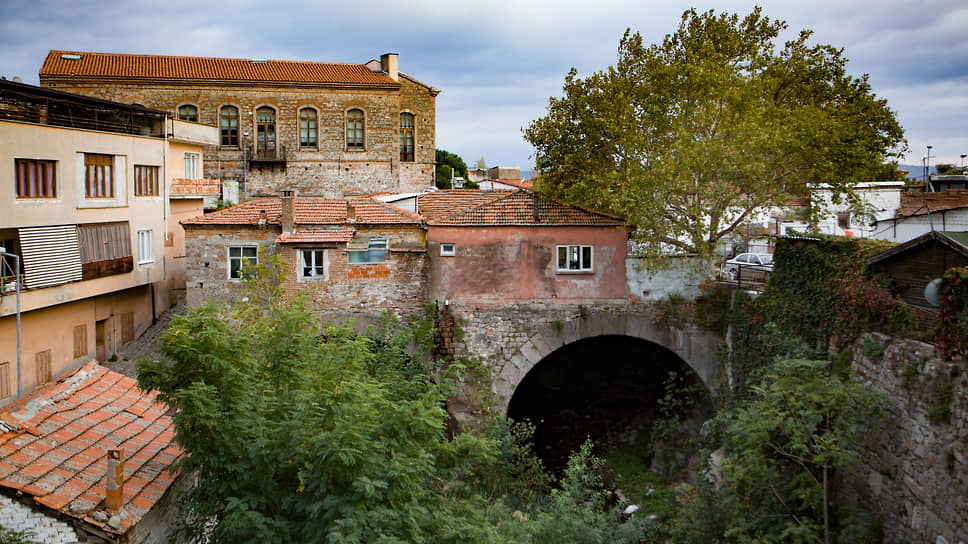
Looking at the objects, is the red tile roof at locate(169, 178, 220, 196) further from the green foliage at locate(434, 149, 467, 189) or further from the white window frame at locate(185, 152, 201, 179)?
the green foliage at locate(434, 149, 467, 189)

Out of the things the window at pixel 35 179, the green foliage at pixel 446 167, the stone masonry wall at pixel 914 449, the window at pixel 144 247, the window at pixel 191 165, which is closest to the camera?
the stone masonry wall at pixel 914 449

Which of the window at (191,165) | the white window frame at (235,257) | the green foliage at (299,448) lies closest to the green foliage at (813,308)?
the green foliage at (299,448)

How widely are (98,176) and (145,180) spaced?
2.30 m

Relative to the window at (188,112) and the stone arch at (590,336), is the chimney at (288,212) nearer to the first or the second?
the stone arch at (590,336)

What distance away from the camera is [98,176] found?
65.0 ft

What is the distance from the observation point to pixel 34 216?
17391mm

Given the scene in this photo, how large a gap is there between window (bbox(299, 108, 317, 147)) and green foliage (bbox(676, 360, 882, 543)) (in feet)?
92.3

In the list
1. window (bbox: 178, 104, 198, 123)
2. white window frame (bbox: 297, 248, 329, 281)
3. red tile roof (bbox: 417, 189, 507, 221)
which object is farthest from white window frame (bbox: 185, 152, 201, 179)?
white window frame (bbox: 297, 248, 329, 281)

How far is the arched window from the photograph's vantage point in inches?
1396

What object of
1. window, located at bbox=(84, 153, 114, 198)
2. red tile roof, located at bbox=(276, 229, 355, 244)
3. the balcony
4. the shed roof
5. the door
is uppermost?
the balcony

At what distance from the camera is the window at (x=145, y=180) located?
21641 mm

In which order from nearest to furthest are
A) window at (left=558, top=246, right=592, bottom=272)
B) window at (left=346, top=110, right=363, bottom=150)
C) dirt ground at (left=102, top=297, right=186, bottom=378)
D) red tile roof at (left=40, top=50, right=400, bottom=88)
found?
window at (left=558, top=246, right=592, bottom=272) → dirt ground at (left=102, top=297, right=186, bottom=378) → red tile roof at (left=40, top=50, right=400, bottom=88) → window at (left=346, top=110, right=363, bottom=150)

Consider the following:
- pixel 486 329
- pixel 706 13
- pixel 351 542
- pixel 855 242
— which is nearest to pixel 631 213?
pixel 486 329

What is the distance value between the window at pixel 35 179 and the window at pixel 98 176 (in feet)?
4.00
